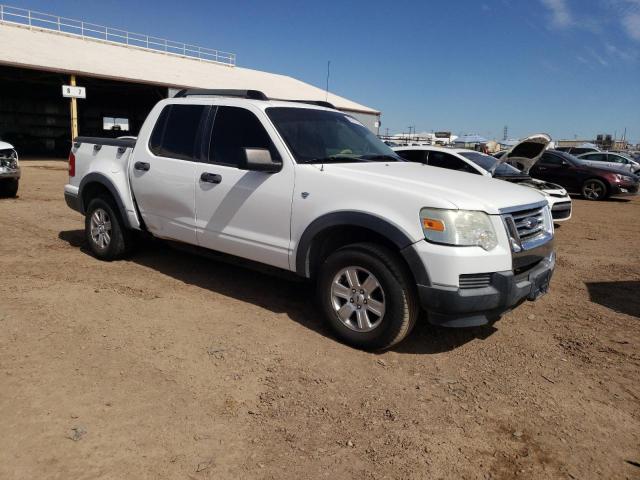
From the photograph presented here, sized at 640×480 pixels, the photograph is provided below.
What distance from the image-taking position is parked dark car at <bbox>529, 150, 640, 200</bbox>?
609 inches

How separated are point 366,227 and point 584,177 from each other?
1430cm

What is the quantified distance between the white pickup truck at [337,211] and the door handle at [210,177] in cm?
1

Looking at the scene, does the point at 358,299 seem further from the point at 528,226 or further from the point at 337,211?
the point at 528,226

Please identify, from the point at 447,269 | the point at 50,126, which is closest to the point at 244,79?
the point at 50,126

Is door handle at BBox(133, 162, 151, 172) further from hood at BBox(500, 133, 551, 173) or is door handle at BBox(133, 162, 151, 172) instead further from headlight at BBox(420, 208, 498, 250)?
hood at BBox(500, 133, 551, 173)

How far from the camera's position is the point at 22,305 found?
4.46 m

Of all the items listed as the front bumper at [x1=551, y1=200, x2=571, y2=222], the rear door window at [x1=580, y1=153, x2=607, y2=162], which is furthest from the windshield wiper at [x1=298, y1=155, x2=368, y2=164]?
the rear door window at [x1=580, y1=153, x2=607, y2=162]

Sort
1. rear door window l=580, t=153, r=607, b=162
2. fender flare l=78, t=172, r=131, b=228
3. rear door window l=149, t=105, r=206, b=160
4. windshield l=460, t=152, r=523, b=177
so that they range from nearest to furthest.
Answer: rear door window l=149, t=105, r=206, b=160, fender flare l=78, t=172, r=131, b=228, windshield l=460, t=152, r=523, b=177, rear door window l=580, t=153, r=607, b=162

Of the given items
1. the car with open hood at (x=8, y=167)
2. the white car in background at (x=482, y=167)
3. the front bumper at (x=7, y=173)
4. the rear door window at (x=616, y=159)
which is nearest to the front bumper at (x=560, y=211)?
the white car in background at (x=482, y=167)

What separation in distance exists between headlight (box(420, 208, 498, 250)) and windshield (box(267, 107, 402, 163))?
1.17 meters

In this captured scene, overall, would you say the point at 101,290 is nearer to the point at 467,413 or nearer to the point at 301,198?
the point at 301,198

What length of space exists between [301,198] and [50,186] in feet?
39.7

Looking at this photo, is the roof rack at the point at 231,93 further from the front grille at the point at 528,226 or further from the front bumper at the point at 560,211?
the front bumper at the point at 560,211

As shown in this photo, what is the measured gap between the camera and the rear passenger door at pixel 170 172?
4.89 m
